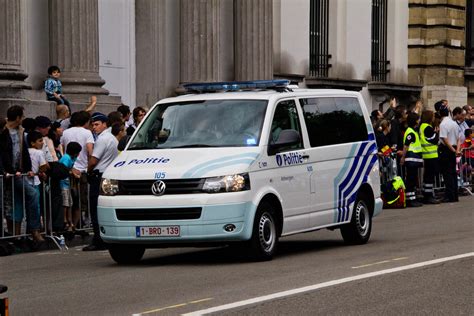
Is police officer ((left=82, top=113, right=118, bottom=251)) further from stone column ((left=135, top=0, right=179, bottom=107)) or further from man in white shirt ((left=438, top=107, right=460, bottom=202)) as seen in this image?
stone column ((left=135, top=0, right=179, bottom=107))

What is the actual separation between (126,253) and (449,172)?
1335cm

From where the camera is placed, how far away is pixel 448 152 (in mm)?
28703

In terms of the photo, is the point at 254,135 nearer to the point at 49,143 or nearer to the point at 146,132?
the point at 146,132

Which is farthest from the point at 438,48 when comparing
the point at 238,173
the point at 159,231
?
the point at 159,231

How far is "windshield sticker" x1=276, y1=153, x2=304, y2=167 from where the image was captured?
54.4 ft

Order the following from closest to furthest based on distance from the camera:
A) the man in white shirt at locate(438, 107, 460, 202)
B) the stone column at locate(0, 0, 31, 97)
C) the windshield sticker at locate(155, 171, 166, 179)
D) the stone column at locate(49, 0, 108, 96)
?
the windshield sticker at locate(155, 171, 166, 179) < the stone column at locate(0, 0, 31, 97) < the stone column at locate(49, 0, 108, 96) < the man in white shirt at locate(438, 107, 460, 202)

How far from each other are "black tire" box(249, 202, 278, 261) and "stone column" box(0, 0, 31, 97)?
8.62 m

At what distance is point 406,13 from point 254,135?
87.4ft

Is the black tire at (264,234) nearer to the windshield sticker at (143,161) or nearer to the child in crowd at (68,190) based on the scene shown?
the windshield sticker at (143,161)

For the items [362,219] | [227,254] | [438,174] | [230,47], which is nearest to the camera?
[227,254]

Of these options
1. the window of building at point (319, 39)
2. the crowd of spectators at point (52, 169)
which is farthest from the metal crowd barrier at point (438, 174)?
the crowd of spectators at point (52, 169)

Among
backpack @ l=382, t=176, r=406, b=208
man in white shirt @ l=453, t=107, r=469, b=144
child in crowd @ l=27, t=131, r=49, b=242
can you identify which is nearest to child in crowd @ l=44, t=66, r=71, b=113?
child in crowd @ l=27, t=131, r=49, b=242

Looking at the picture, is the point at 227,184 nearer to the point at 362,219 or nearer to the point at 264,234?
the point at 264,234

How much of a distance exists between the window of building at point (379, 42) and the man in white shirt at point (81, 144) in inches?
830
